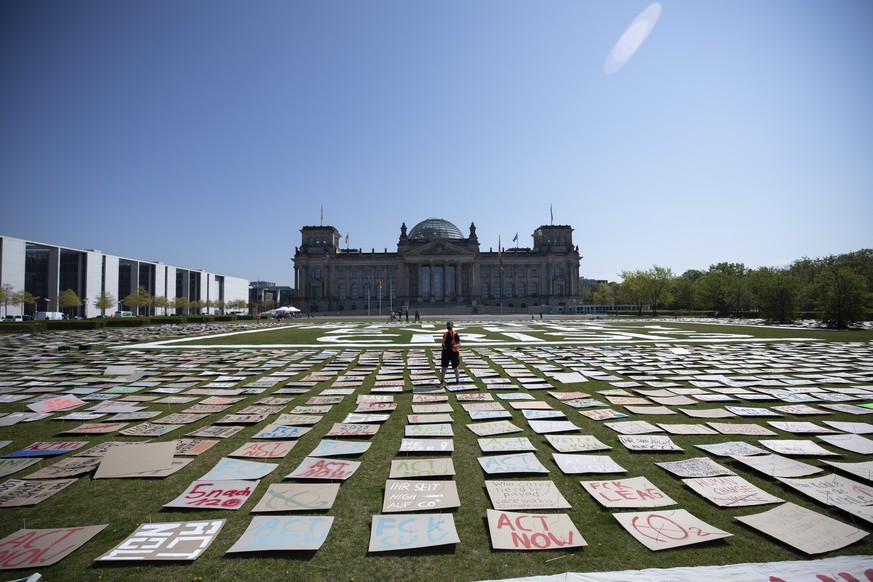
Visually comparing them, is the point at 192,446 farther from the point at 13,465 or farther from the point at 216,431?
the point at 13,465

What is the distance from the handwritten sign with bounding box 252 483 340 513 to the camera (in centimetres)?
560

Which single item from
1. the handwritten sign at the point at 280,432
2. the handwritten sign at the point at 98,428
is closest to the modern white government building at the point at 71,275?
the handwritten sign at the point at 98,428

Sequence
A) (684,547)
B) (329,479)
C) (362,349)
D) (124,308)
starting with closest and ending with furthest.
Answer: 1. (684,547)
2. (329,479)
3. (362,349)
4. (124,308)

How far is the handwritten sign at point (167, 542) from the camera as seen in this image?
462cm

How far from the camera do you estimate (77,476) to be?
671cm

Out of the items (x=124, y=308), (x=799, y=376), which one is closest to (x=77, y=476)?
(x=799, y=376)

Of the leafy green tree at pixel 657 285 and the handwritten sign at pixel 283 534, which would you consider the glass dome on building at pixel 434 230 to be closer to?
the leafy green tree at pixel 657 285

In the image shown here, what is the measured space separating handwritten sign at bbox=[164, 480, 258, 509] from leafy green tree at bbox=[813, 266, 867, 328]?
52.6 m

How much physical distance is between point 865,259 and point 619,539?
112434 millimetres

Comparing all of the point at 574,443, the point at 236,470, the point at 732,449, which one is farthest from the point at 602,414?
the point at 236,470

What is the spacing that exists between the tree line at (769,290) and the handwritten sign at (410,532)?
51.2 meters

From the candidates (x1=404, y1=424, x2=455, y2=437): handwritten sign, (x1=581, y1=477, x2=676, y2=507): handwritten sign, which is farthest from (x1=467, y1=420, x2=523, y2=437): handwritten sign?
(x1=581, y1=477, x2=676, y2=507): handwritten sign

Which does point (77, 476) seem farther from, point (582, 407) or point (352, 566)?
point (582, 407)

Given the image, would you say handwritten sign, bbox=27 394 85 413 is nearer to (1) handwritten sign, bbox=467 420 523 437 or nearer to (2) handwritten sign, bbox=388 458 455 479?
(2) handwritten sign, bbox=388 458 455 479
